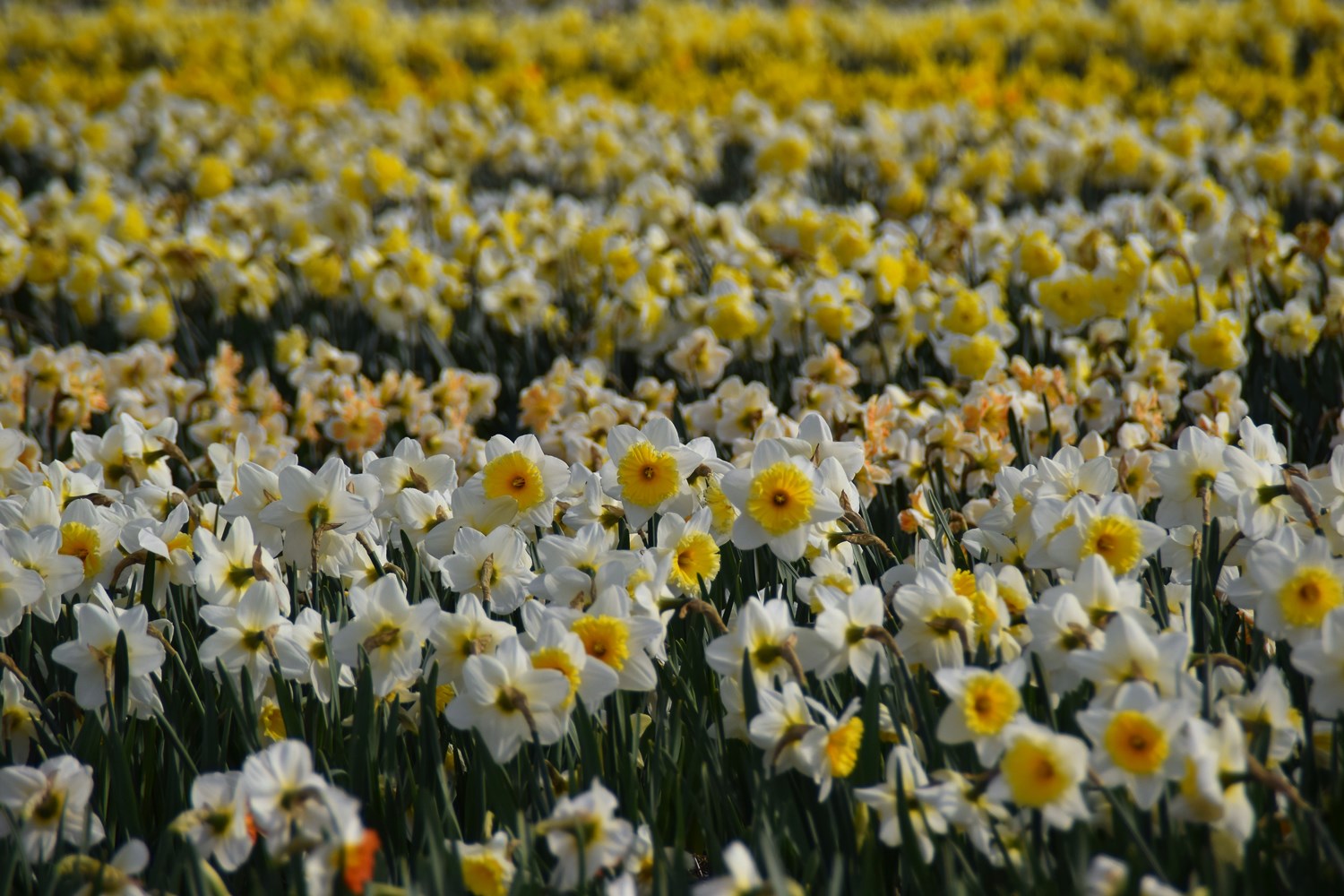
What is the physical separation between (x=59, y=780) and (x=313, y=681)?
1.22 feet

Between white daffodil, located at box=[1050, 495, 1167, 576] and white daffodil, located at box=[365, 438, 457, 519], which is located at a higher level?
white daffodil, located at box=[1050, 495, 1167, 576]

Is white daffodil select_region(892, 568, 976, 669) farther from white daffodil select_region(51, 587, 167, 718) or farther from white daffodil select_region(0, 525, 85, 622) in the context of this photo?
white daffodil select_region(0, 525, 85, 622)

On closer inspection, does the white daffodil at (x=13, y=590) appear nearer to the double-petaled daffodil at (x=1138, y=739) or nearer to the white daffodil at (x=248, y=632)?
the white daffodil at (x=248, y=632)

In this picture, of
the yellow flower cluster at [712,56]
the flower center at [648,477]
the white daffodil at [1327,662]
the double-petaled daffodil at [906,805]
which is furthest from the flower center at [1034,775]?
the yellow flower cluster at [712,56]

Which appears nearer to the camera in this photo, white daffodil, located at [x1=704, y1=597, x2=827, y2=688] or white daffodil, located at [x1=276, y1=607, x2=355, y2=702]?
white daffodil, located at [x1=704, y1=597, x2=827, y2=688]

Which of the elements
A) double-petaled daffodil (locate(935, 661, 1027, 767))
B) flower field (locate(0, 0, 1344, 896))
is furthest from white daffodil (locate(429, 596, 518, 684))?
double-petaled daffodil (locate(935, 661, 1027, 767))

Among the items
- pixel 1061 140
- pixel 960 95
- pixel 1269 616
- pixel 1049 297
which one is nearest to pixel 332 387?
pixel 1049 297

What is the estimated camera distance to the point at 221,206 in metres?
4.90

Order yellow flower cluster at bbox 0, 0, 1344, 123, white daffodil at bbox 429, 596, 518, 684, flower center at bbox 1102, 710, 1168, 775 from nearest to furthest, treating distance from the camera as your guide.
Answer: flower center at bbox 1102, 710, 1168, 775
white daffodil at bbox 429, 596, 518, 684
yellow flower cluster at bbox 0, 0, 1344, 123

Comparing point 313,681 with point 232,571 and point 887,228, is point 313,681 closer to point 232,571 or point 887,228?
point 232,571

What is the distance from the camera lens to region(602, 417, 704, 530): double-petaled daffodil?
2.00m

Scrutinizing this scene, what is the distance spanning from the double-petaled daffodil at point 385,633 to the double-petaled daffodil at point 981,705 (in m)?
0.78

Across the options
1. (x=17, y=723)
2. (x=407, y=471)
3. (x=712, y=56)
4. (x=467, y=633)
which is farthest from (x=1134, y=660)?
(x=712, y=56)

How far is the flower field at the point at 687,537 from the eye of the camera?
1476mm
